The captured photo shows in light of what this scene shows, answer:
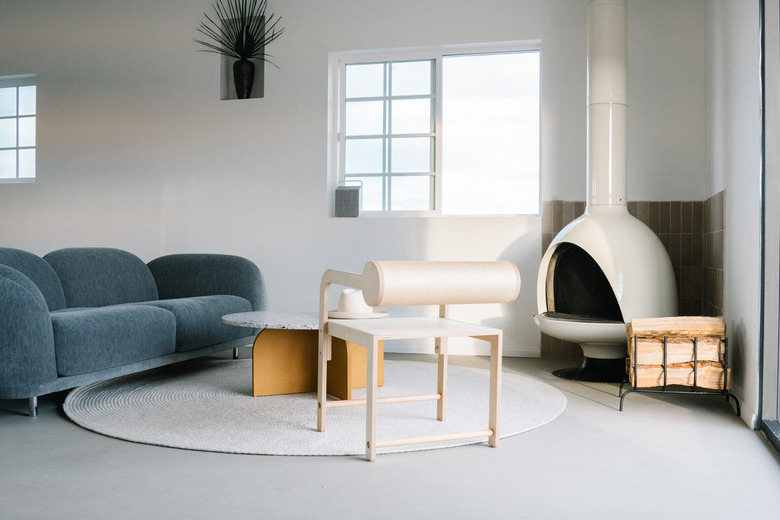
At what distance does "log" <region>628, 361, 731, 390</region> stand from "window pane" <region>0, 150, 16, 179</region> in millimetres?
5352

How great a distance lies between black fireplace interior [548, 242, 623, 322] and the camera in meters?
4.04

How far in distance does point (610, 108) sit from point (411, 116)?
1.61m

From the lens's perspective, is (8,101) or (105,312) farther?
(8,101)

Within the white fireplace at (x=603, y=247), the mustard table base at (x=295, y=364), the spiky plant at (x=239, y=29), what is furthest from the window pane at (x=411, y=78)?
the mustard table base at (x=295, y=364)

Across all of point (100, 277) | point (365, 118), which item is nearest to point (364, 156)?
point (365, 118)

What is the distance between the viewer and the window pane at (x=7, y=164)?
6.02m

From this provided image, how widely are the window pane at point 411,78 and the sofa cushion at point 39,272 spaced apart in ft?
8.81

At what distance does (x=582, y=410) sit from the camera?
313cm

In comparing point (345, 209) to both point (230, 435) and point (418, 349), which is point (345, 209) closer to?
point (418, 349)

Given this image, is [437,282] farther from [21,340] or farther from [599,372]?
[599,372]

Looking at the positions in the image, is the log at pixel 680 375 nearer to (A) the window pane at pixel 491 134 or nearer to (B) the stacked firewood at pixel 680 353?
(B) the stacked firewood at pixel 680 353

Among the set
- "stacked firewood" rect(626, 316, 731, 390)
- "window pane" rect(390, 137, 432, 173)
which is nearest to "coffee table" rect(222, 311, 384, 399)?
"stacked firewood" rect(626, 316, 731, 390)

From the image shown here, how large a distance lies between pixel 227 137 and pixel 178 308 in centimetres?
207

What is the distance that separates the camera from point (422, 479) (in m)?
2.15
